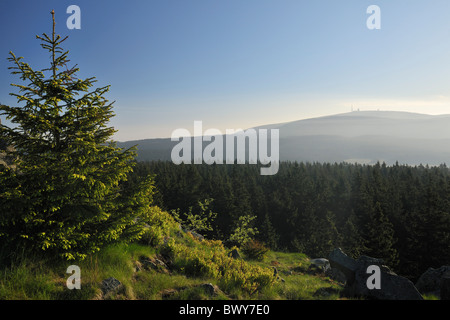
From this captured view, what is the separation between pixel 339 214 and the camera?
249 feet

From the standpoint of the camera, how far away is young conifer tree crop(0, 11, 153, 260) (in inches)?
252

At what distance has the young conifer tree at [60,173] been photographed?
252 inches

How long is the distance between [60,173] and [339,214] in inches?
3236

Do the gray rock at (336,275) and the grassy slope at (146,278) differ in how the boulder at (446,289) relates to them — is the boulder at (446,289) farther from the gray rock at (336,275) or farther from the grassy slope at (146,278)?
the gray rock at (336,275)

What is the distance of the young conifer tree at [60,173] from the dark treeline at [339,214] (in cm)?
3474

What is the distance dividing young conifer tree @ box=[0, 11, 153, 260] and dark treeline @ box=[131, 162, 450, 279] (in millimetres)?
34739


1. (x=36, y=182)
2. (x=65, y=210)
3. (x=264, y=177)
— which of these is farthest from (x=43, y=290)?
(x=264, y=177)

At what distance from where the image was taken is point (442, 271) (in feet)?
41.8

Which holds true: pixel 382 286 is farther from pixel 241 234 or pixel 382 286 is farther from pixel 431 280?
pixel 241 234

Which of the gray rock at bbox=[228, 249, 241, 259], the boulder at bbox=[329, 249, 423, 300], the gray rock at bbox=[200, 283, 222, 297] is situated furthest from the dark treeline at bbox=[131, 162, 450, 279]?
the gray rock at bbox=[200, 283, 222, 297]

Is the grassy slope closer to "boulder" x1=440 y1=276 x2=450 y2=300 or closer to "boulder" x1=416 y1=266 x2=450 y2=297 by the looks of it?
"boulder" x1=440 y1=276 x2=450 y2=300

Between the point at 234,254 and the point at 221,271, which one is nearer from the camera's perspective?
the point at 221,271

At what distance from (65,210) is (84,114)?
2.88m

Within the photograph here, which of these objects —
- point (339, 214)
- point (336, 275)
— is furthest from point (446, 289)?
point (339, 214)
